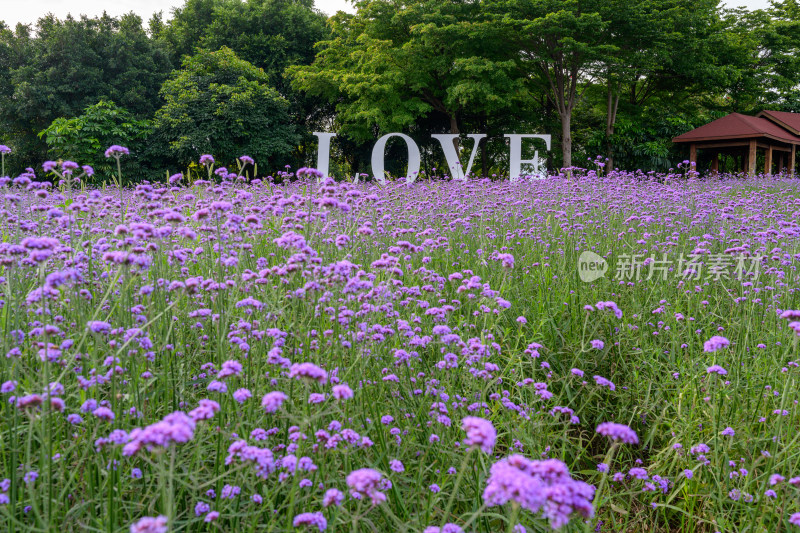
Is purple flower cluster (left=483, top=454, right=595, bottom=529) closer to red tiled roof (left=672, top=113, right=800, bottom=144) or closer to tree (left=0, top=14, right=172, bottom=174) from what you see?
red tiled roof (left=672, top=113, right=800, bottom=144)

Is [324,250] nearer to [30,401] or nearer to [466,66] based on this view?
[30,401]

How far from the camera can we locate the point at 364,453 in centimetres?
223

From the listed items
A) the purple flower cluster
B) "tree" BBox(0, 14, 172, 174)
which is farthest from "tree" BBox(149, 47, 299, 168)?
the purple flower cluster

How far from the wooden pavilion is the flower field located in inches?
829

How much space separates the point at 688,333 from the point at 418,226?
2.72m

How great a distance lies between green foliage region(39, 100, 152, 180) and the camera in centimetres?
2253

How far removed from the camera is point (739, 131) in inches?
896

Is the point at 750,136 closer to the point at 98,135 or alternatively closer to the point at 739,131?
the point at 739,131

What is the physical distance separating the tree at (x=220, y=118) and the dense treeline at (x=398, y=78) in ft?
0.25

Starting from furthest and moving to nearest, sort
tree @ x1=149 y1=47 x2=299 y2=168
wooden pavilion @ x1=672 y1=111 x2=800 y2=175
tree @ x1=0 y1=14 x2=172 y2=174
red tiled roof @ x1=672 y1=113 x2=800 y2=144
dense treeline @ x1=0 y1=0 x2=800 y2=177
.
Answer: tree @ x1=0 y1=14 x2=172 y2=174 → tree @ x1=149 y1=47 x2=299 y2=168 → dense treeline @ x1=0 y1=0 x2=800 y2=177 → wooden pavilion @ x1=672 y1=111 x2=800 y2=175 → red tiled roof @ x1=672 y1=113 x2=800 y2=144

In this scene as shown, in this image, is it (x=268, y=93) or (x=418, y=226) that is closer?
(x=418, y=226)

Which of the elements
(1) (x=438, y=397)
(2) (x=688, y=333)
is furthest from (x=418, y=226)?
(1) (x=438, y=397)

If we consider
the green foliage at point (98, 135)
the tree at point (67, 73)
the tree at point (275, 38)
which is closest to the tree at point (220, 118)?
the green foliage at point (98, 135)

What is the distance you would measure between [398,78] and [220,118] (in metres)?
8.20
